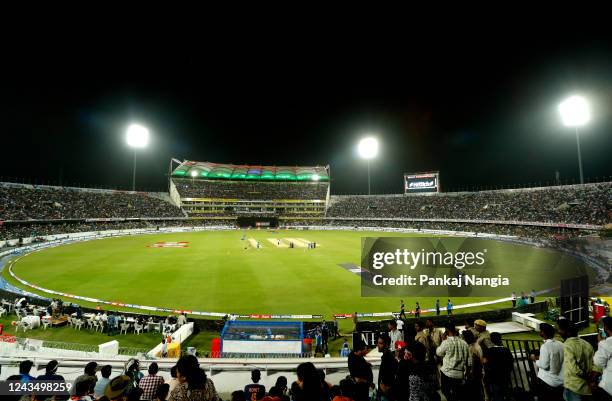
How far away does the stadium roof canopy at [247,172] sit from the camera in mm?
112062

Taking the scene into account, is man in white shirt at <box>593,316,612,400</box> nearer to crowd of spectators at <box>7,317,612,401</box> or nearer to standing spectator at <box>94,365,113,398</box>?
crowd of spectators at <box>7,317,612,401</box>

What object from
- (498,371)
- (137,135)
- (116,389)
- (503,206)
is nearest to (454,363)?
(498,371)

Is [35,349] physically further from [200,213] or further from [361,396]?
[200,213]

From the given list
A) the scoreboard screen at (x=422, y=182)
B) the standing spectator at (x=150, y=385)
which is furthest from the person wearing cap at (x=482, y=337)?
the scoreboard screen at (x=422, y=182)

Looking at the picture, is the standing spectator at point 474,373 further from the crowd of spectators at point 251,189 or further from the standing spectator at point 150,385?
the crowd of spectators at point 251,189

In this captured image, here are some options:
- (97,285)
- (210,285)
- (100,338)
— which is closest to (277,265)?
(210,285)

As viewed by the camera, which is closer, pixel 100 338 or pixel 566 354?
pixel 566 354

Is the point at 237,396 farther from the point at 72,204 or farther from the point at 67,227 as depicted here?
the point at 72,204

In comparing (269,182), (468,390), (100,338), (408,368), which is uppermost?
(269,182)

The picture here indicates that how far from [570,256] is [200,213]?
9550cm

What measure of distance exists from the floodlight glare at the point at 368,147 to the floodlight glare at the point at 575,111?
50231 mm

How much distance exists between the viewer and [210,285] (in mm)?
25125

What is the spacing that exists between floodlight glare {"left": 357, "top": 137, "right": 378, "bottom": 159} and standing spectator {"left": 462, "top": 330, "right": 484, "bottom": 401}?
98.2m

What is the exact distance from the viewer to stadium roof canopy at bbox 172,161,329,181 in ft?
368
